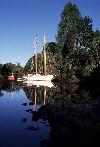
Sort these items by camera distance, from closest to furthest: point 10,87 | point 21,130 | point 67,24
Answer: point 21,130 < point 10,87 < point 67,24

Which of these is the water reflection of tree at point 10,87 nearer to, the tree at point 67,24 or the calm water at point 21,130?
the calm water at point 21,130

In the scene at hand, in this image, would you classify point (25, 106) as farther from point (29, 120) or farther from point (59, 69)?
point (59, 69)

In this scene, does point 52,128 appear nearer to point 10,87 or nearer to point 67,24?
point 10,87

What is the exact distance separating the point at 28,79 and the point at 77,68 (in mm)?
28761

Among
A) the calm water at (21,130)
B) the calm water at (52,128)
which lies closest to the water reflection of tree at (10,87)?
the calm water at (21,130)

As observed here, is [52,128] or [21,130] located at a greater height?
[52,128]

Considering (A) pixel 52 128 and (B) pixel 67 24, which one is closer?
(A) pixel 52 128

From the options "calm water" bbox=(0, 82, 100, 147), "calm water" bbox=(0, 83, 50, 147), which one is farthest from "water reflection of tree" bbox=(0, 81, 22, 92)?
"calm water" bbox=(0, 82, 100, 147)

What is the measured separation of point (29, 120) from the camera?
87.5 feet

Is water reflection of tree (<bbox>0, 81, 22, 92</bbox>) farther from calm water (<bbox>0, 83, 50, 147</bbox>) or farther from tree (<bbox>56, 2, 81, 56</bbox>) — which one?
tree (<bbox>56, 2, 81, 56</bbox>)

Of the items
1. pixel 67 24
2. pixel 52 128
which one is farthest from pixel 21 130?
pixel 67 24

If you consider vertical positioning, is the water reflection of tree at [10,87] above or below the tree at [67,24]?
below

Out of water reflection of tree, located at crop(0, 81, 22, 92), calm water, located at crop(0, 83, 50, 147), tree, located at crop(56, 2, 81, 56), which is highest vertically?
tree, located at crop(56, 2, 81, 56)

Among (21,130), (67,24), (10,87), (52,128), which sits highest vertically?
(67,24)
